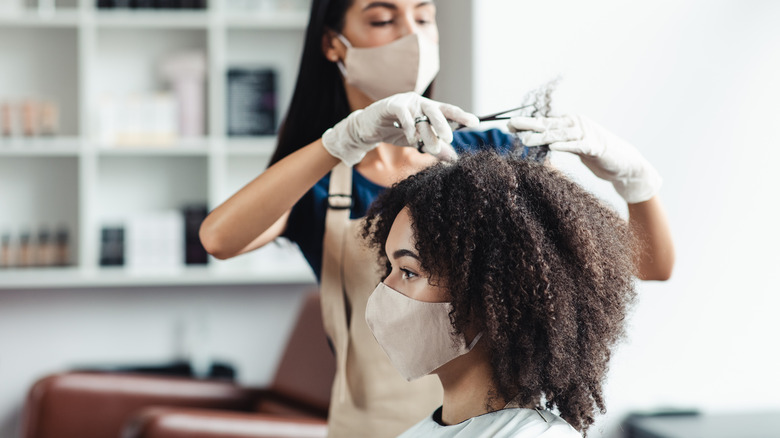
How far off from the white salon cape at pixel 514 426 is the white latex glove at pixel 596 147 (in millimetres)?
348

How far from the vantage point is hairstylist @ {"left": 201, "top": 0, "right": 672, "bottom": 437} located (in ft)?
3.94

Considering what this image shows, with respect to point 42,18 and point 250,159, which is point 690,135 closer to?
point 250,159

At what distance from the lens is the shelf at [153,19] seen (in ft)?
10.2

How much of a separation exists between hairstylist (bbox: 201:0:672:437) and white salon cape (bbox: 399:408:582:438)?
310mm

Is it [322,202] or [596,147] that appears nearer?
[596,147]

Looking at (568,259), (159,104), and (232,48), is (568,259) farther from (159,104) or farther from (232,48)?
(232,48)

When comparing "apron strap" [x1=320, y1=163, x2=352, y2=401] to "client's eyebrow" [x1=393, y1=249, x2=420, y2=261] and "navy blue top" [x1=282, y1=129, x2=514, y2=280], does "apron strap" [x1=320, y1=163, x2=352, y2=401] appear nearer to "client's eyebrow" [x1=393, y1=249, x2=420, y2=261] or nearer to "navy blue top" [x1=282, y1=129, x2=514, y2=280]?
"navy blue top" [x1=282, y1=129, x2=514, y2=280]

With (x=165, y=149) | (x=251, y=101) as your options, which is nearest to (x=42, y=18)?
(x=165, y=149)

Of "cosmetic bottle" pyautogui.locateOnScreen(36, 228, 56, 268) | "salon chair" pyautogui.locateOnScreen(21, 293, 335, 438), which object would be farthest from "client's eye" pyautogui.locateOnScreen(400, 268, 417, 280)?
"cosmetic bottle" pyautogui.locateOnScreen(36, 228, 56, 268)

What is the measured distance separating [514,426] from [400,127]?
0.44m

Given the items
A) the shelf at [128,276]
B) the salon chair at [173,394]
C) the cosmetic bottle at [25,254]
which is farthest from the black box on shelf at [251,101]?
the cosmetic bottle at [25,254]

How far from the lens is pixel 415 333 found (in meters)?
0.99

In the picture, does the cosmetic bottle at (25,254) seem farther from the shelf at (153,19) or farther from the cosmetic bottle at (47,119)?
the shelf at (153,19)

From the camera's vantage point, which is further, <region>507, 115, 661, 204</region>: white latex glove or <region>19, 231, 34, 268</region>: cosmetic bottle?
<region>19, 231, 34, 268</region>: cosmetic bottle
